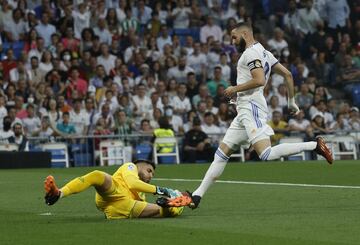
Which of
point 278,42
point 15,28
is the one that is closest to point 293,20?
point 278,42

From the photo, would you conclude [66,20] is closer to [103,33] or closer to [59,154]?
[103,33]

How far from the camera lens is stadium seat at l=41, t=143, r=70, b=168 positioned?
2638 centimetres

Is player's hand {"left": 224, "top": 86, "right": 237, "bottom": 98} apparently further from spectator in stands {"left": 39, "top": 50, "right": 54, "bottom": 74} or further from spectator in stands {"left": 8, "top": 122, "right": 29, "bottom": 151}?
spectator in stands {"left": 39, "top": 50, "right": 54, "bottom": 74}

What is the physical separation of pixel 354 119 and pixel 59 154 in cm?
814

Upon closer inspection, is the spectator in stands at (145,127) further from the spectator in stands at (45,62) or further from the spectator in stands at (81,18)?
the spectator in stands at (81,18)

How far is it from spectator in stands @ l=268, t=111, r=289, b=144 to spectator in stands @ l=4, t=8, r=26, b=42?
273 inches

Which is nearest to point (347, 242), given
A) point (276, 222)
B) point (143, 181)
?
point (276, 222)

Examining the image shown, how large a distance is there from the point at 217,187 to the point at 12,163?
859cm

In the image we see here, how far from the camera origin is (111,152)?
27.0 meters

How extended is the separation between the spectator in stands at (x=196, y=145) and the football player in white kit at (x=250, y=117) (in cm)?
1309

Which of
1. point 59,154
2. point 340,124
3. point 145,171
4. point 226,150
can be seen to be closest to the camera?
point 145,171

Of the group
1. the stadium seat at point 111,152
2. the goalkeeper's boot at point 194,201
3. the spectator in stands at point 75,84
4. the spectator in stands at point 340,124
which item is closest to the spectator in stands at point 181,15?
the spectator in stands at point 75,84

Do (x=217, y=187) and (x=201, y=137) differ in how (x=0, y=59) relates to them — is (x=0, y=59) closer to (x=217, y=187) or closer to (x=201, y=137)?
(x=201, y=137)

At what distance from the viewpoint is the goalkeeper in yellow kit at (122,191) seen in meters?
12.0
